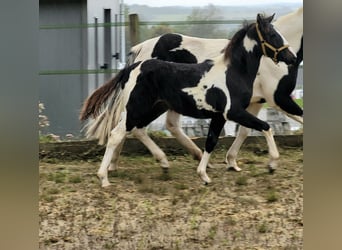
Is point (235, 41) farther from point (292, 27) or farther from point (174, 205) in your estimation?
point (174, 205)

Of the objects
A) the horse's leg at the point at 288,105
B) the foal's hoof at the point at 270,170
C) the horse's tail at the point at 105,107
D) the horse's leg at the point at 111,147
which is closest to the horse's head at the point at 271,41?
the horse's leg at the point at 288,105

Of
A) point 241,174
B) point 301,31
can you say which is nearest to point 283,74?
point 301,31

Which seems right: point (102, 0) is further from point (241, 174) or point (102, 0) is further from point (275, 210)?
point (275, 210)

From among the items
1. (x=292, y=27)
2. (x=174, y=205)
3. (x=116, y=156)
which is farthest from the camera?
(x=116, y=156)

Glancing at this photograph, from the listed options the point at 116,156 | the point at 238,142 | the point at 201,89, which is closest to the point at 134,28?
the point at 201,89

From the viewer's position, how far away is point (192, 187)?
364 cm

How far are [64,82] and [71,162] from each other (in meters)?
0.58

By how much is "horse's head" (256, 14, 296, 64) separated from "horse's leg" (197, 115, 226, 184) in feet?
1.85

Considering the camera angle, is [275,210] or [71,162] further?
[71,162]

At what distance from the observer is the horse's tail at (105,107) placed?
148 inches

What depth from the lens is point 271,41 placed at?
11.9ft

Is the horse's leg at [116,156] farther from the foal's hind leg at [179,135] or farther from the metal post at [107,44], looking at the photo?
the metal post at [107,44]

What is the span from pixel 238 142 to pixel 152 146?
1.98 feet

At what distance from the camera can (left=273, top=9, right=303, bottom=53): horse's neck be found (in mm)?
3494
